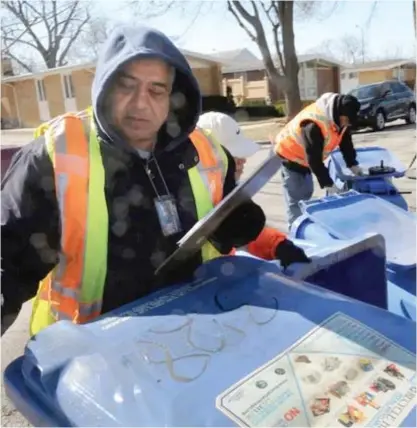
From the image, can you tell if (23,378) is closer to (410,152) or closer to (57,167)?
(57,167)

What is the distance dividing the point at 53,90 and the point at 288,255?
2912 centimetres

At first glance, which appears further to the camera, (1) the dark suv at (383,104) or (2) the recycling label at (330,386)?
(1) the dark suv at (383,104)

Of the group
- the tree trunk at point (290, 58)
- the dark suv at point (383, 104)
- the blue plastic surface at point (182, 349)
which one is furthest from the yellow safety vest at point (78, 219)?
the tree trunk at point (290, 58)

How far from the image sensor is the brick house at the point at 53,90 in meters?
26.1

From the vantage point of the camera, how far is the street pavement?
8.62 feet

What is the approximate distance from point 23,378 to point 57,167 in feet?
1.75

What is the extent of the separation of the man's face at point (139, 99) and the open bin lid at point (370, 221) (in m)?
1.32

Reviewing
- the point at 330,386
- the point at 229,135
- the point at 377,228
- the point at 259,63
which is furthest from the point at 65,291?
the point at 259,63

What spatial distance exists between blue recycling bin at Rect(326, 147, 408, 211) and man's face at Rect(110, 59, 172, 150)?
2615 millimetres

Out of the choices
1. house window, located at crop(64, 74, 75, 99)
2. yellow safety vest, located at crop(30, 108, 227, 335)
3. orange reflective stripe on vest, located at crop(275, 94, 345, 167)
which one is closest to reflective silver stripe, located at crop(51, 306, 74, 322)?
yellow safety vest, located at crop(30, 108, 227, 335)

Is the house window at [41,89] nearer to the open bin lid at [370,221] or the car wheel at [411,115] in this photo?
the car wheel at [411,115]

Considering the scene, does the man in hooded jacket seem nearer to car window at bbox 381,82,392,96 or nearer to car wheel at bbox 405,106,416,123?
car window at bbox 381,82,392,96

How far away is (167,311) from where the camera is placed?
4.11 feet

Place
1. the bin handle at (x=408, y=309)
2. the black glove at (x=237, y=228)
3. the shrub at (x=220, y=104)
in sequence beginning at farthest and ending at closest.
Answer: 1. the shrub at (x=220, y=104)
2. the bin handle at (x=408, y=309)
3. the black glove at (x=237, y=228)
